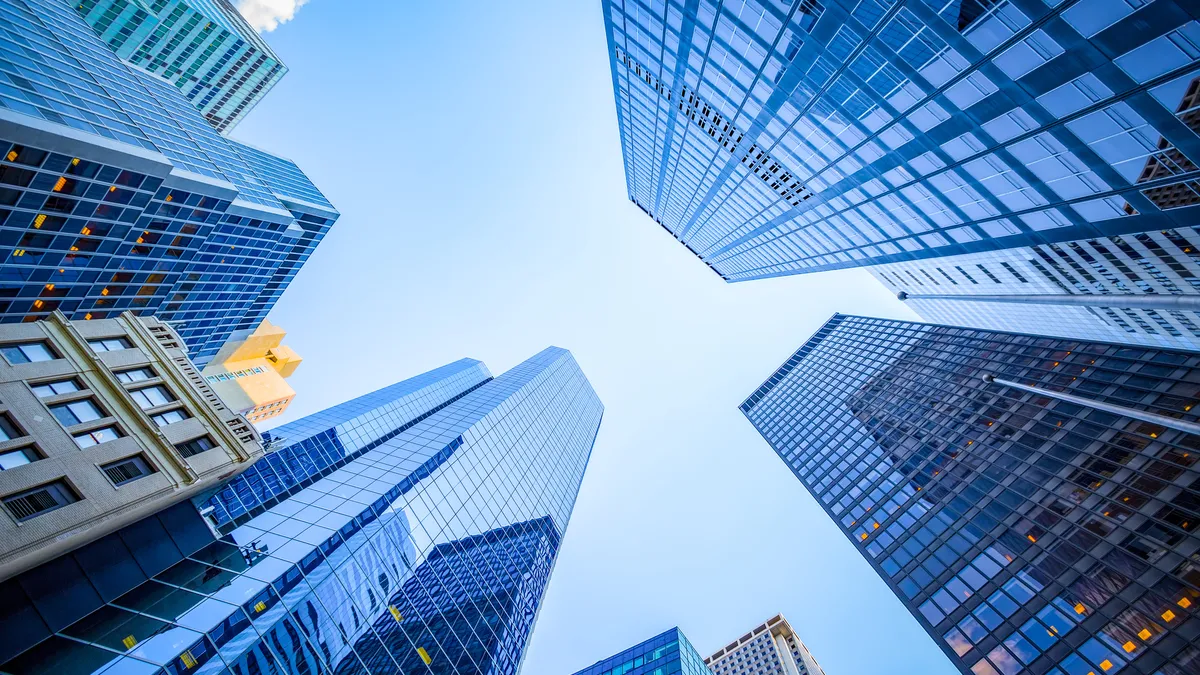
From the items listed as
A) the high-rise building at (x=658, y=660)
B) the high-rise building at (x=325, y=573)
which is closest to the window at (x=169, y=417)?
the high-rise building at (x=325, y=573)

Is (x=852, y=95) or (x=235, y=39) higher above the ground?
(x=852, y=95)

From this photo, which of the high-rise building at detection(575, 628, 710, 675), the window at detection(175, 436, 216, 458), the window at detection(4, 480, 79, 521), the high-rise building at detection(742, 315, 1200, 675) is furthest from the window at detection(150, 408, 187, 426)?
the high-rise building at detection(575, 628, 710, 675)

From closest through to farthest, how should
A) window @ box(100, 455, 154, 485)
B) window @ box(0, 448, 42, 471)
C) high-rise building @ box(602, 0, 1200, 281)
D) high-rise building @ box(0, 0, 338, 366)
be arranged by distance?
window @ box(0, 448, 42, 471), window @ box(100, 455, 154, 485), high-rise building @ box(602, 0, 1200, 281), high-rise building @ box(0, 0, 338, 366)

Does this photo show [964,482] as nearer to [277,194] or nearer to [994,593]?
[994,593]

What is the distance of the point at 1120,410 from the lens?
131 feet

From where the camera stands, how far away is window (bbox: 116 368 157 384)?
2094 centimetres

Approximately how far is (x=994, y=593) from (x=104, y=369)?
176 ft

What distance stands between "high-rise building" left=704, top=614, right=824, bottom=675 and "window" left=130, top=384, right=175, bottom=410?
132758mm

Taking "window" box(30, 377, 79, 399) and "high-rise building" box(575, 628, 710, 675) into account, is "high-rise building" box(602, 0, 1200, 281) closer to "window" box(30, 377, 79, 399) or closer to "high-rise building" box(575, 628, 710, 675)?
"window" box(30, 377, 79, 399)

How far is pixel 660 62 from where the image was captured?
48812 mm

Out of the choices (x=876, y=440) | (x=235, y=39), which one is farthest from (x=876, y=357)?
(x=235, y=39)

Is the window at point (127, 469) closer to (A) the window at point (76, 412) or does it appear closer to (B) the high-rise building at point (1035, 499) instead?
(A) the window at point (76, 412)

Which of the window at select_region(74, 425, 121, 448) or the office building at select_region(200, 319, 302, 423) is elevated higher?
the window at select_region(74, 425, 121, 448)

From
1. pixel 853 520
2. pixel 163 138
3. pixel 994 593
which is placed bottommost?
pixel 163 138
